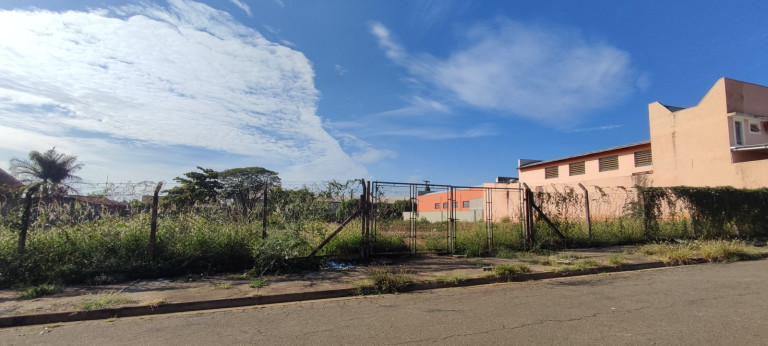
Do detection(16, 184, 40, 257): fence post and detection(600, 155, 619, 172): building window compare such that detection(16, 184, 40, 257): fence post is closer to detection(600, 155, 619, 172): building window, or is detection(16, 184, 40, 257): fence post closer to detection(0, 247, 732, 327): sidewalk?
detection(0, 247, 732, 327): sidewalk

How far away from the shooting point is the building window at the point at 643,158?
28.1 m

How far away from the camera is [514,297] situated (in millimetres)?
7012

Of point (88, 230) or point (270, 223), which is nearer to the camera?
point (88, 230)

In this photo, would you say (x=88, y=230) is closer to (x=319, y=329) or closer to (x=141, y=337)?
(x=141, y=337)

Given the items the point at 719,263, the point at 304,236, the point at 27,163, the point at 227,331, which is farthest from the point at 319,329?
the point at 27,163

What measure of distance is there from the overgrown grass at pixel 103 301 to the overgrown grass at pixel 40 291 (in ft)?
2.89

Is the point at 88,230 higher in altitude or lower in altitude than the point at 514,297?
higher

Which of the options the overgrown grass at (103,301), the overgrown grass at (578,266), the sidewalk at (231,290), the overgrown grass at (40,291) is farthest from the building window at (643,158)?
the overgrown grass at (40,291)

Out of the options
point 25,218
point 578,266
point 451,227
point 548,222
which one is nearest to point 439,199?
point 548,222

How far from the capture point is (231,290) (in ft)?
23.9

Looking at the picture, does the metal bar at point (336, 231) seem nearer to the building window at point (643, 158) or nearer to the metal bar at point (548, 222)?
the metal bar at point (548, 222)

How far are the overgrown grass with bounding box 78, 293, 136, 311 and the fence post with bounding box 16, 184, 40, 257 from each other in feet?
8.42

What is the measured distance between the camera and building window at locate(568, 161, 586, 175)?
111ft

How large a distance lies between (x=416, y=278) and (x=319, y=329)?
3.50 metres
